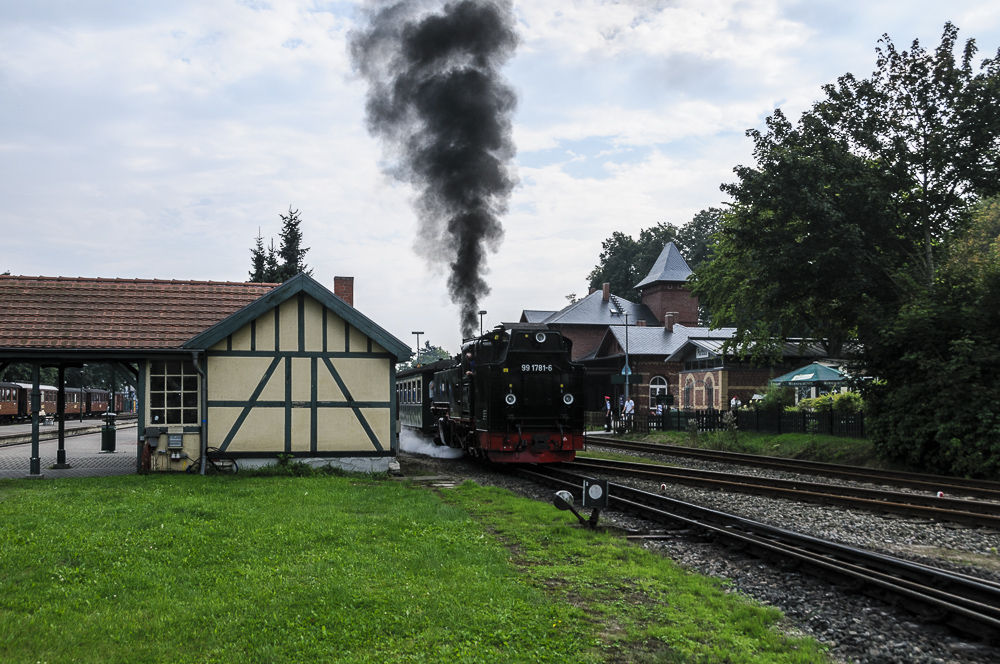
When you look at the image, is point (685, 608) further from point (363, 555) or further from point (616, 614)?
point (363, 555)

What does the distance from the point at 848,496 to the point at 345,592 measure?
973cm

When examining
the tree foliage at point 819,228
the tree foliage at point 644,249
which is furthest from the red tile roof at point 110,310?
the tree foliage at point 644,249

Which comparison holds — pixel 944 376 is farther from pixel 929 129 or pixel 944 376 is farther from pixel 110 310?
pixel 110 310

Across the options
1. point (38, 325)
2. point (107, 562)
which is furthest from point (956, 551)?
point (38, 325)

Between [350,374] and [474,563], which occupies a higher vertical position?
[350,374]

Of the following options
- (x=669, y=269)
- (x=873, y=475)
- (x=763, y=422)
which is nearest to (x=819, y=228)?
(x=873, y=475)

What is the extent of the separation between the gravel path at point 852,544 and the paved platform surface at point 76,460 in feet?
29.7

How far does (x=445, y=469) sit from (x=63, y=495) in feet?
28.6

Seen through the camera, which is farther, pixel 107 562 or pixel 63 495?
pixel 63 495

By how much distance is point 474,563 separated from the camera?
7.66m

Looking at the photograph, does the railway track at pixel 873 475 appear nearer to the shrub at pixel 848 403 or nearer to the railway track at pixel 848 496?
the railway track at pixel 848 496

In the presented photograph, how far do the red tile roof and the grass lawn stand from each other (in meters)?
5.55

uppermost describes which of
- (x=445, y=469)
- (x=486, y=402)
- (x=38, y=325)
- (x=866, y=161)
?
(x=866, y=161)

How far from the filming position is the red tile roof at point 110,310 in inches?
605
